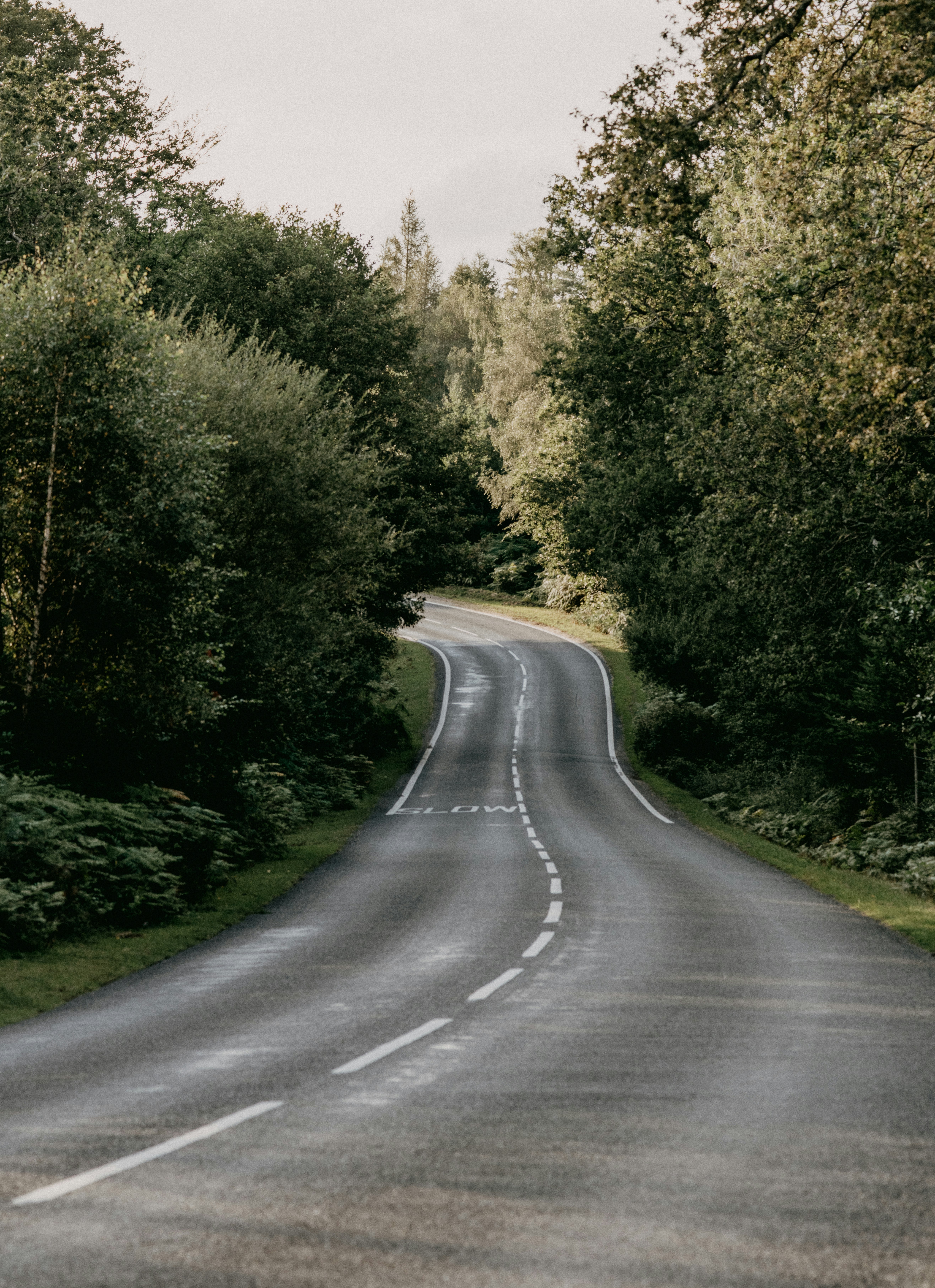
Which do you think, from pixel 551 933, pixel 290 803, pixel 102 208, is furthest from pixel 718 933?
pixel 102 208

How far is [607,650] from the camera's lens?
207 ft

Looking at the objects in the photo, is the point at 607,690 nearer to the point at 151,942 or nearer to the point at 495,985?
the point at 151,942

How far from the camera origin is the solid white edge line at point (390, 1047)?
8.40 metres

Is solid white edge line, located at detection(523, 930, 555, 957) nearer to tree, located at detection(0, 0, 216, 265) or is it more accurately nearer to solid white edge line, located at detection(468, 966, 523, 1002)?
solid white edge line, located at detection(468, 966, 523, 1002)

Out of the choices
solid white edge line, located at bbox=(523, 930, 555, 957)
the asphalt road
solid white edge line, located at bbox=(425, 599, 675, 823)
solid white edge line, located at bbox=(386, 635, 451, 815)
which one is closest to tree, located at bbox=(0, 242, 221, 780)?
the asphalt road

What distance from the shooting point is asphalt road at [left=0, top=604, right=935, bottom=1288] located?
15.5 ft

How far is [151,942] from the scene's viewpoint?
1525 cm

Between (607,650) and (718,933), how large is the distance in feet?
157

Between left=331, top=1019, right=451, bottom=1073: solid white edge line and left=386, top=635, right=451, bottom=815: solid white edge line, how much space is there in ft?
75.4

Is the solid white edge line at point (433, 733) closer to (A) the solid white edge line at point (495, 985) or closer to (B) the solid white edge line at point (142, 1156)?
(A) the solid white edge line at point (495, 985)

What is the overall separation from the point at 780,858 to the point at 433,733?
24037mm

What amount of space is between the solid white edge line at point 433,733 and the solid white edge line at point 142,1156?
Result: 1020 inches

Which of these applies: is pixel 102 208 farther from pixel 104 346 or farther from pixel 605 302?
pixel 104 346

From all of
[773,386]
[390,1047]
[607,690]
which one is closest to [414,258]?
[607,690]
